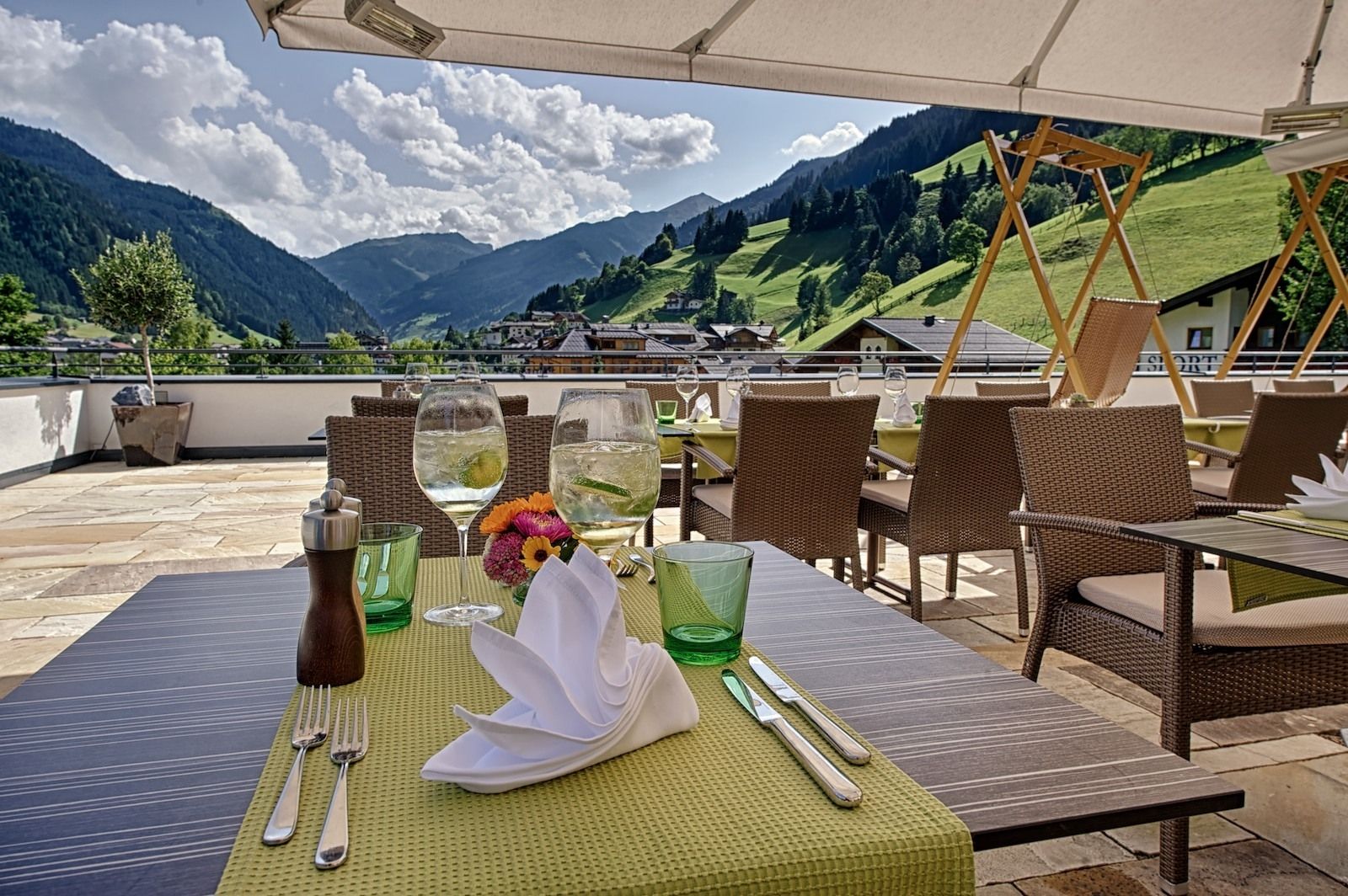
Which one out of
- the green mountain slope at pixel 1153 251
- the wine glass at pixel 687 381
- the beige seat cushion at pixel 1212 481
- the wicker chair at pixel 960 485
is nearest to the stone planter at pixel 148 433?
the wine glass at pixel 687 381

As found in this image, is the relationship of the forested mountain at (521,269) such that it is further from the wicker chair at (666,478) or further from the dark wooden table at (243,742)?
the dark wooden table at (243,742)

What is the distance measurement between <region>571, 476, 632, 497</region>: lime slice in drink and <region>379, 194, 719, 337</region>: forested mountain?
41.1 m

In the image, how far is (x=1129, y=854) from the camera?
4.82 ft

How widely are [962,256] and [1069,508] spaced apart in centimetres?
3556

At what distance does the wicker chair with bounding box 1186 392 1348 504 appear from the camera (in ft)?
8.51

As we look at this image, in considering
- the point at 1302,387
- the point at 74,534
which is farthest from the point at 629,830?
the point at 1302,387

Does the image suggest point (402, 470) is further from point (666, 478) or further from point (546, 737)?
point (666, 478)

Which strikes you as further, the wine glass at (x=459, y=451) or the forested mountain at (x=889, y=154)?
the forested mountain at (x=889, y=154)

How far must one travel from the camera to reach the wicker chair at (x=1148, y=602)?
142 cm

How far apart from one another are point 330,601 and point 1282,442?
2.99 metres

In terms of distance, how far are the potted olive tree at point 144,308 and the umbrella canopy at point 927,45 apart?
522cm

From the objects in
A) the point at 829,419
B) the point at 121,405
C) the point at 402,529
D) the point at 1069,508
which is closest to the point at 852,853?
the point at 402,529

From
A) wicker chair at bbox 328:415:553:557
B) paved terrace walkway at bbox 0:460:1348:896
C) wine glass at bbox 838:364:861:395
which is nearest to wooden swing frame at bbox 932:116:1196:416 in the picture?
wine glass at bbox 838:364:861:395

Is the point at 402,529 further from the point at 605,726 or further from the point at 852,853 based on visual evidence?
the point at 852,853
